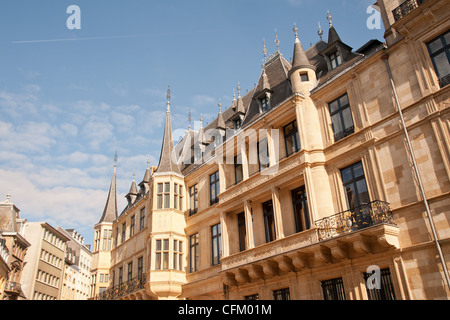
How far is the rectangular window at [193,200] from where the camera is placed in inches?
1018

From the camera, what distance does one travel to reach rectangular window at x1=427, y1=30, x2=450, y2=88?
14.1 metres

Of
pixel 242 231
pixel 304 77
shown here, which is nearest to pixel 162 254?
pixel 242 231

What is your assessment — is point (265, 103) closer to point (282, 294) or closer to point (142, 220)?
point (282, 294)

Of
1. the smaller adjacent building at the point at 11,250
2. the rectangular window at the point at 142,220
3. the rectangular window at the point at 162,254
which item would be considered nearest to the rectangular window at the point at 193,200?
the rectangular window at the point at 162,254

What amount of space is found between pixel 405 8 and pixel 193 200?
16.9m

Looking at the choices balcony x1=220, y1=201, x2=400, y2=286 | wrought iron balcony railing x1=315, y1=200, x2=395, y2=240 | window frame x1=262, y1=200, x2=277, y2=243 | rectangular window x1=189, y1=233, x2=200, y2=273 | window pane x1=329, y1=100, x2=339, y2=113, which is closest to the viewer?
balcony x1=220, y1=201, x2=400, y2=286

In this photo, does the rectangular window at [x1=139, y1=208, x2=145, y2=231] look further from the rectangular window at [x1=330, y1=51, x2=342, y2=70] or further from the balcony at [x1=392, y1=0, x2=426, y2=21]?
the balcony at [x1=392, y1=0, x2=426, y2=21]

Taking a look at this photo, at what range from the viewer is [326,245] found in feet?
49.9

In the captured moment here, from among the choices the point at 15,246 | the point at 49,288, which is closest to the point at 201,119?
the point at 15,246

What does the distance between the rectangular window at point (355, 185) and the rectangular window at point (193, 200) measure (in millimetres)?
11609

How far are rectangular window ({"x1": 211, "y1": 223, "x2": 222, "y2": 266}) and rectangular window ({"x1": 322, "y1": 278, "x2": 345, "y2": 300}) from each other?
304 inches

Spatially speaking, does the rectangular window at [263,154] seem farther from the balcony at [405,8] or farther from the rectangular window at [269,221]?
the balcony at [405,8]

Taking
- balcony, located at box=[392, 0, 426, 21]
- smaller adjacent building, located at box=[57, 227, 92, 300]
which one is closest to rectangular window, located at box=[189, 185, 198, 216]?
balcony, located at box=[392, 0, 426, 21]
